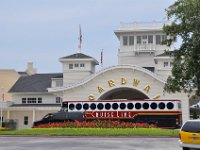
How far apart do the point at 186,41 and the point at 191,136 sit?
9.74 meters

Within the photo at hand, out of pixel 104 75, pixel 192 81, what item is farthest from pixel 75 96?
pixel 192 81

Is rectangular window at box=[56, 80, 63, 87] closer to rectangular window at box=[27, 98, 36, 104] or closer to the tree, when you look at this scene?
rectangular window at box=[27, 98, 36, 104]

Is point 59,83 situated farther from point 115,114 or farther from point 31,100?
point 115,114

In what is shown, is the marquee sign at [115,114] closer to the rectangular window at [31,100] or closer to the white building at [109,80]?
the white building at [109,80]

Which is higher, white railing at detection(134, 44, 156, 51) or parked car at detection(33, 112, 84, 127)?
white railing at detection(134, 44, 156, 51)

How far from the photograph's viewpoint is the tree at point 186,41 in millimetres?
25094

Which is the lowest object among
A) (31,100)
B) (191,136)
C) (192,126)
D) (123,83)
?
(191,136)

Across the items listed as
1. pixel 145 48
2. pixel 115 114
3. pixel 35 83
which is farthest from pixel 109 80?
pixel 35 83

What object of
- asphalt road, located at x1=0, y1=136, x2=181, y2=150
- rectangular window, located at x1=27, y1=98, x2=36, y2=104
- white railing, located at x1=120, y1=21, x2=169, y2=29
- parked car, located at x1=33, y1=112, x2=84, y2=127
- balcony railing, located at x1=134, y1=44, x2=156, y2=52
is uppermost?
white railing, located at x1=120, y1=21, x2=169, y2=29

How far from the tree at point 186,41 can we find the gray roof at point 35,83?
3683 centimetres

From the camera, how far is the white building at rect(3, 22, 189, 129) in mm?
52562

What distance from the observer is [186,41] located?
26.3m

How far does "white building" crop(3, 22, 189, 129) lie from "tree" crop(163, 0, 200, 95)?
24.2 metres

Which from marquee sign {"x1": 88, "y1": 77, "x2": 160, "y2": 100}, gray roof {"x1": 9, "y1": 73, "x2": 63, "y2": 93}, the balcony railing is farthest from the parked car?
the balcony railing
